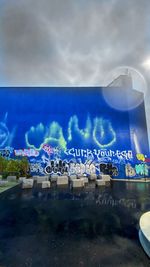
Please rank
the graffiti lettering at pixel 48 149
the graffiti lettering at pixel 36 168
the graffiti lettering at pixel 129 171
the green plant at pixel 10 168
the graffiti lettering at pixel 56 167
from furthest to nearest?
the graffiti lettering at pixel 48 149
the graffiti lettering at pixel 56 167
the graffiti lettering at pixel 36 168
the graffiti lettering at pixel 129 171
the green plant at pixel 10 168

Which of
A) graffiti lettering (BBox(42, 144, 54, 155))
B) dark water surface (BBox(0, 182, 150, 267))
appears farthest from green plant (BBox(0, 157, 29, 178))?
dark water surface (BBox(0, 182, 150, 267))

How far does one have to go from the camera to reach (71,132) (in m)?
27.1

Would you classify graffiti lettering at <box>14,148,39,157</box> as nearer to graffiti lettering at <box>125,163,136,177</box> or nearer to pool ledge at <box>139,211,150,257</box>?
graffiti lettering at <box>125,163,136,177</box>

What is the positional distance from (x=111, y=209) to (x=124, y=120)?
833 inches

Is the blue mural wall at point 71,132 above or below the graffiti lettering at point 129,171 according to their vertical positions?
above

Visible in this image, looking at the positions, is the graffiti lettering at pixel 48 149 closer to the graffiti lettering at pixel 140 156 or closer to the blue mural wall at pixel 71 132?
the blue mural wall at pixel 71 132

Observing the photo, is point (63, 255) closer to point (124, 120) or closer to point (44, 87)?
point (124, 120)

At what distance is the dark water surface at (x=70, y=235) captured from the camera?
3.95 meters

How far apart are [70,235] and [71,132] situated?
22003 millimetres

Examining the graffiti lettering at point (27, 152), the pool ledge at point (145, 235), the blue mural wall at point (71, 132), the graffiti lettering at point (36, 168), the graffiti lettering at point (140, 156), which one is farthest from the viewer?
the graffiti lettering at point (140, 156)

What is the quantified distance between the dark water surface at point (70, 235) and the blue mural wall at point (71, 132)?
17.1 metres

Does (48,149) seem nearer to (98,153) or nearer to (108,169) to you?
(98,153)

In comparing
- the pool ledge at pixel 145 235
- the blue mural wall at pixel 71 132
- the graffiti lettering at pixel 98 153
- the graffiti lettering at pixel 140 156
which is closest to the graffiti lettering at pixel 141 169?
the blue mural wall at pixel 71 132

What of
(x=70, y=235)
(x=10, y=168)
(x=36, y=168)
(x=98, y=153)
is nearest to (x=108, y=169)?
(x=98, y=153)
